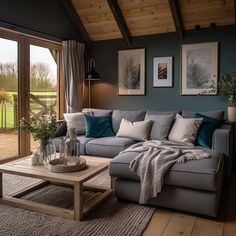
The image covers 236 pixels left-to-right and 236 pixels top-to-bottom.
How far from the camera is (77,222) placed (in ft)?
7.38

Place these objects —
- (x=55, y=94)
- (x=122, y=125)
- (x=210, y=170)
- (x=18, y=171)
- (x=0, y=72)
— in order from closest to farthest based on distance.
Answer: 1. (x=210, y=170)
2. (x=18, y=171)
3. (x=0, y=72)
4. (x=122, y=125)
5. (x=55, y=94)

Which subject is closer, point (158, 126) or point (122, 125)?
point (158, 126)

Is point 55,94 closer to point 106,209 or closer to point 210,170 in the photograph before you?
point 106,209

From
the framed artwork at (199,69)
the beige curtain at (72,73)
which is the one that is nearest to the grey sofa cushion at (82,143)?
the beige curtain at (72,73)

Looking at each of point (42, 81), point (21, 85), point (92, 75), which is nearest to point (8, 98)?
point (21, 85)

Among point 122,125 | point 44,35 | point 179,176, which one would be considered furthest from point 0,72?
point 179,176

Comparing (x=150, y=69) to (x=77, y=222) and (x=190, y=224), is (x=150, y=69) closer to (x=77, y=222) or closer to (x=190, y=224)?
(x=190, y=224)

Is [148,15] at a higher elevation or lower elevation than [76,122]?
higher

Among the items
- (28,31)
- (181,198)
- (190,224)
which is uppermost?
(28,31)

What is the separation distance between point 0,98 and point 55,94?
1.19m

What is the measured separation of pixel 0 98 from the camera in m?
3.90

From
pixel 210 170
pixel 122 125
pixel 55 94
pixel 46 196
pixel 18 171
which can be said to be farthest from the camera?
pixel 55 94

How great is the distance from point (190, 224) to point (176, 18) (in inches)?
130

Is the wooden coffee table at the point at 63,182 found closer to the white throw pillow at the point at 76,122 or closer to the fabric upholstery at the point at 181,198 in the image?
the fabric upholstery at the point at 181,198
